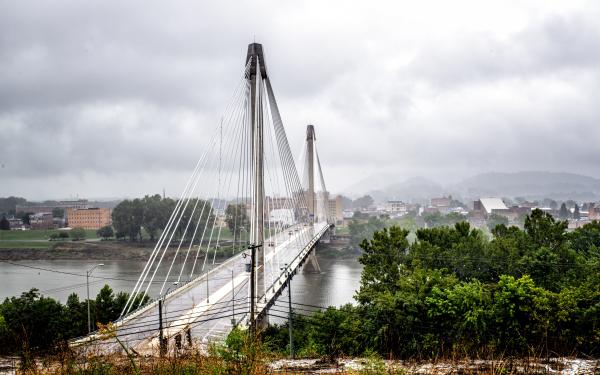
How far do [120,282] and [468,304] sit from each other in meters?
24.4

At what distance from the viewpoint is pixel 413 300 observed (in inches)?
473

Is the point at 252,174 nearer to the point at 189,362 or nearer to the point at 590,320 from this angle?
the point at 590,320

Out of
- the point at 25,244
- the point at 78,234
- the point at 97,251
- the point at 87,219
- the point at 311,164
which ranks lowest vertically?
the point at 97,251

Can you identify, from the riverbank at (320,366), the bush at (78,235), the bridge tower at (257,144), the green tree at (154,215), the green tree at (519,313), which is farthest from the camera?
the bush at (78,235)

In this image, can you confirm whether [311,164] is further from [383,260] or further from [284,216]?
[383,260]

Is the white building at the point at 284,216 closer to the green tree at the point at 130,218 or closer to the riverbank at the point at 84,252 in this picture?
the riverbank at the point at 84,252

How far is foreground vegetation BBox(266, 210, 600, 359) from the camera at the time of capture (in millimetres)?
10414

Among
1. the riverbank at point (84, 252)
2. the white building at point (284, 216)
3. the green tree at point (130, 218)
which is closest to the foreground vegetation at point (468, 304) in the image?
the white building at point (284, 216)

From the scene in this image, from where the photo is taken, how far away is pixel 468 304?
11.3 meters

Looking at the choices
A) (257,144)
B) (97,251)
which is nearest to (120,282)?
(257,144)

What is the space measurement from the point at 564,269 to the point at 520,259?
4.77 feet

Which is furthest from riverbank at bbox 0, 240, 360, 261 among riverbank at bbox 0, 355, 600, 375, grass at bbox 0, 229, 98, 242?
riverbank at bbox 0, 355, 600, 375

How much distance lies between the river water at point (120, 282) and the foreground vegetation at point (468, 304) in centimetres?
533

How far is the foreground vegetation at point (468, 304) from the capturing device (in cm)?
1041
